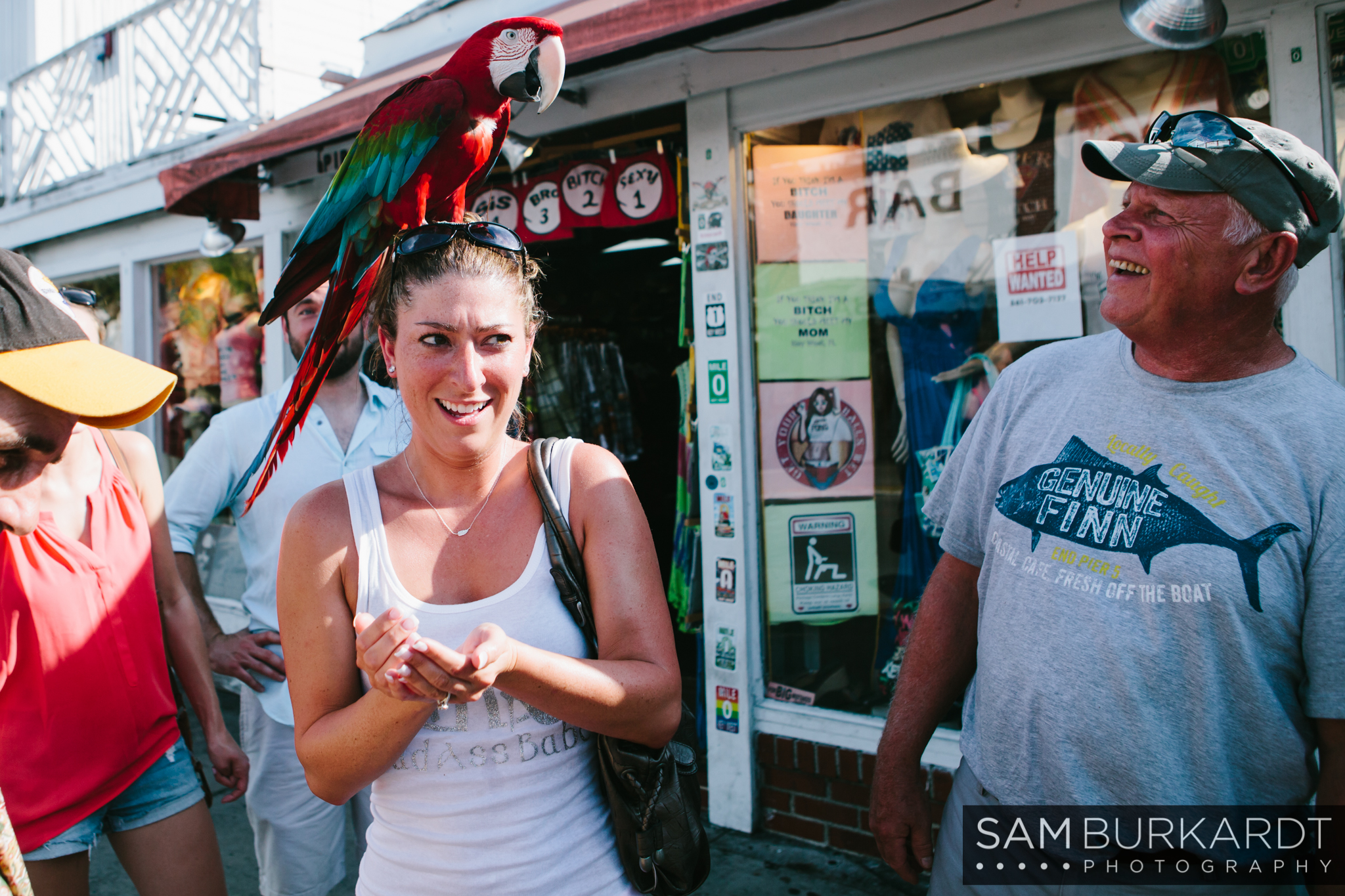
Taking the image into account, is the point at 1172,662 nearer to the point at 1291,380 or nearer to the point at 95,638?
the point at 1291,380

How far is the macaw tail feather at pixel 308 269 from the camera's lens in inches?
63.2

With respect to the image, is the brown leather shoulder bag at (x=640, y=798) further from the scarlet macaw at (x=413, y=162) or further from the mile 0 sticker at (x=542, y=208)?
the mile 0 sticker at (x=542, y=208)

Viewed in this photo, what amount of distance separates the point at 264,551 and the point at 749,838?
2289 millimetres

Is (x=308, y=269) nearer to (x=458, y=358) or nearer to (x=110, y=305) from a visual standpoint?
(x=458, y=358)

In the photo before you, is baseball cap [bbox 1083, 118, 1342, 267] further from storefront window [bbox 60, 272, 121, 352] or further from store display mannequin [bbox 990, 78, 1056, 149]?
storefront window [bbox 60, 272, 121, 352]

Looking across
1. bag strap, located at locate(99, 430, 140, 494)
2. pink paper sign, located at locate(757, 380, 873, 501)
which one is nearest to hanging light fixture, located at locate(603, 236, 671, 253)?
pink paper sign, located at locate(757, 380, 873, 501)

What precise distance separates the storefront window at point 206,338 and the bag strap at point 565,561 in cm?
485

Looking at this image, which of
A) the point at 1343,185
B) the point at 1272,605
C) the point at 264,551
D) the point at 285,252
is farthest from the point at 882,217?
the point at 285,252

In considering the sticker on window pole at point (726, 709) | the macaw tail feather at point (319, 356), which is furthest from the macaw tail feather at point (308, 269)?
the sticker on window pole at point (726, 709)

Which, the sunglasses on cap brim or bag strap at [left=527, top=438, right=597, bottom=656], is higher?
the sunglasses on cap brim

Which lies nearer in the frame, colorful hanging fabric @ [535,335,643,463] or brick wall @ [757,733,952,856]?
brick wall @ [757,733,952,856]

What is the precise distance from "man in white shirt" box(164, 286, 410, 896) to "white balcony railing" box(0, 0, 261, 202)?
446cm

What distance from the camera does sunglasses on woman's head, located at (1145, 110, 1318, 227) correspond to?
4.78 feet

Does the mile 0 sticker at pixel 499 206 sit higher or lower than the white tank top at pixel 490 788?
higher
